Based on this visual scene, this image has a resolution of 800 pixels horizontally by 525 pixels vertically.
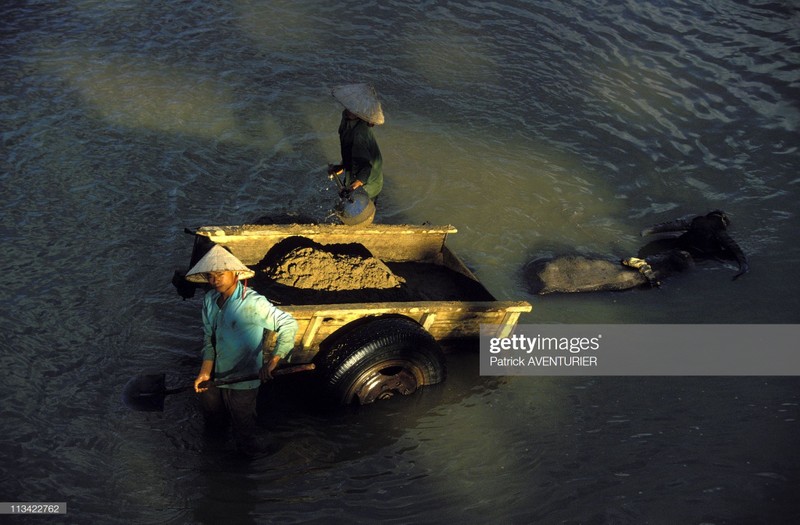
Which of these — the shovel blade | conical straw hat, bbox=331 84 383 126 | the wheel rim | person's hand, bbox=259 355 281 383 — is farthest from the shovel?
conical straw hat, bbox=331 84 383 126

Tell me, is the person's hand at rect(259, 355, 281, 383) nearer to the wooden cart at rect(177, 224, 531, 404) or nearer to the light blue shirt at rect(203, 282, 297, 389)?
the light blue shirt at rect(203, 282, 297, 389)

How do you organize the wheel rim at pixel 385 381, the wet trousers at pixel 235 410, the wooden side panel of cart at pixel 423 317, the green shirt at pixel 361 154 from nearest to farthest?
the wet trousers at pixel 235 410 < the wooden side panel of cart at pixel 423 317 < the wheel rim at pixel 385 381 < the green shirt at pixel 361 154

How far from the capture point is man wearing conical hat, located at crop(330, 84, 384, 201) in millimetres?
7383

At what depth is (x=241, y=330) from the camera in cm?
516

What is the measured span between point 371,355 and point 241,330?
1189 mm

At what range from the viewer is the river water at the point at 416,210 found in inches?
220

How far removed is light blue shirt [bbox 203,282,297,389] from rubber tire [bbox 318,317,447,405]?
767 millimetres

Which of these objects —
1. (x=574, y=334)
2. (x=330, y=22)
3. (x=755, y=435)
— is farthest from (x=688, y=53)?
(x=755, y=435)

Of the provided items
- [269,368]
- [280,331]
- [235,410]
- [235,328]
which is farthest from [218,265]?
[235,410]

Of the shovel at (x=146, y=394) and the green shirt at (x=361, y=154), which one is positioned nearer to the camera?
the shovel at (x=146, y=394)

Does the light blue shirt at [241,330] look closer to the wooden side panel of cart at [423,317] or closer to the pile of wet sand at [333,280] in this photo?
the wooden side panel of cart at [423,317]

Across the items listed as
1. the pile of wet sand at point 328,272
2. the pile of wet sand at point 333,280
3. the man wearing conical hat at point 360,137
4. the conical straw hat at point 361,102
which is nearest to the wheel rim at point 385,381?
the pile of wet sand at point 333,280

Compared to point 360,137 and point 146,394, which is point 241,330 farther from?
point 360,137

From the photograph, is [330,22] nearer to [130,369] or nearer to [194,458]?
[130,369]
